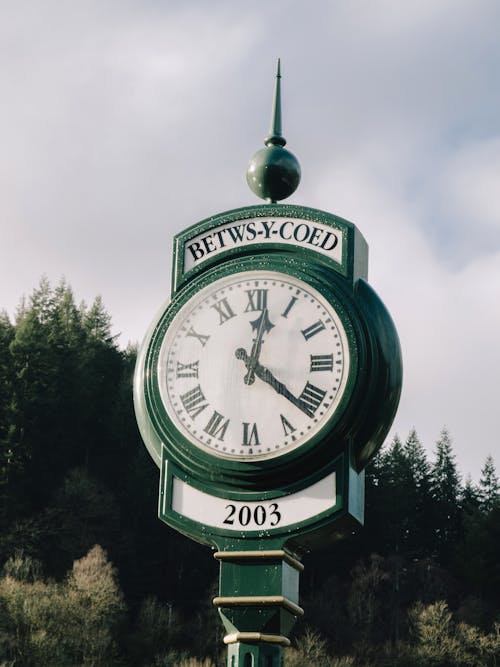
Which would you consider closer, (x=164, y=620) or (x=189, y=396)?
(x=189, y=396)

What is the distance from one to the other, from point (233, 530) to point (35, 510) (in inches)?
2519

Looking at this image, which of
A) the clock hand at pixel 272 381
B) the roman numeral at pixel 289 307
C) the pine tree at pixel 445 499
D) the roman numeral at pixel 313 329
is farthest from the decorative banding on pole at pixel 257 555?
the pine tree at pixel 445 499

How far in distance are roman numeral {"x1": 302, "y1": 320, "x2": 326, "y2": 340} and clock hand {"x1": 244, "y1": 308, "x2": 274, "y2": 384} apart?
0.66 ft

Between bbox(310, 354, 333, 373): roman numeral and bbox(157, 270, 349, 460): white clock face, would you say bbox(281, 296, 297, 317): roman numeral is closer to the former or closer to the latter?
bbox(157, 270, 349, 460): white clock face

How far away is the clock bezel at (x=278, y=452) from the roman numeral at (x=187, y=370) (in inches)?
5.1

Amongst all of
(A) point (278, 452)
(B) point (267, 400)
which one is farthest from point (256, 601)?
(B) point (267, 400)

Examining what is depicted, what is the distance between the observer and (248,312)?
759 centimetres

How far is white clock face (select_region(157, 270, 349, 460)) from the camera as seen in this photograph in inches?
285

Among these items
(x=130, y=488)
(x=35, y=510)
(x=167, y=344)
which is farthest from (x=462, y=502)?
(x=167, y=344)

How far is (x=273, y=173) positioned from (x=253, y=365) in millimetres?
1433

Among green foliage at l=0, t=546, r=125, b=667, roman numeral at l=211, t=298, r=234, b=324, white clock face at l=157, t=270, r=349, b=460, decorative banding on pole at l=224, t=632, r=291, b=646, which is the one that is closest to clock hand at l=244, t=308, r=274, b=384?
white clock face at l=157, t=270, r=349, b=460

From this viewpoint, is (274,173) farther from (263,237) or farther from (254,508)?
(254,508)

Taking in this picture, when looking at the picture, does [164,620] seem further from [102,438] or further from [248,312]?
[248,312]

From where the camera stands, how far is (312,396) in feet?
23.8
